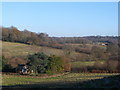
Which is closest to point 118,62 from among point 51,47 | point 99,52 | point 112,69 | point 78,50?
point 112,69

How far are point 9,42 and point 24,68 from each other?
57.0 feet

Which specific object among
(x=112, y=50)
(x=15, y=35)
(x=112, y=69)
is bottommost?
(x=112, y=69)

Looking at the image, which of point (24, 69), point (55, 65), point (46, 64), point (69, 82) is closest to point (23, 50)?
point (24, 69)

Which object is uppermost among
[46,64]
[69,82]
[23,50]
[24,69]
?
[23,50]

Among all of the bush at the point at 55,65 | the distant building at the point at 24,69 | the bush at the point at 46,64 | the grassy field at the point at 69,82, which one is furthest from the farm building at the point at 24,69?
the grassy field at the point at 69,82

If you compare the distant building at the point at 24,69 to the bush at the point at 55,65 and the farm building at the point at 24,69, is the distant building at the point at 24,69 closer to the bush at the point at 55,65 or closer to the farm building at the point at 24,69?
the farm building at the point at 24,69

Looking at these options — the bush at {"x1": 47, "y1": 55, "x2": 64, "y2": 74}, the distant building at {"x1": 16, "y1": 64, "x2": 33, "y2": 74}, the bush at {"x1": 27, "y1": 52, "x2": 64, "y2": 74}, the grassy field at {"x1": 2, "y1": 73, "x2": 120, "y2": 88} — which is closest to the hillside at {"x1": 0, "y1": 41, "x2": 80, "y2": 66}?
the bush at {"x1": 47, "y1": 55, "x2": 64, "y2": 74}

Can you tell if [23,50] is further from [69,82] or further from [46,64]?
[69,82]

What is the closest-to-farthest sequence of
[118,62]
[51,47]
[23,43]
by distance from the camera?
1. [118,62]
2. [51,47]
3. [23,43]

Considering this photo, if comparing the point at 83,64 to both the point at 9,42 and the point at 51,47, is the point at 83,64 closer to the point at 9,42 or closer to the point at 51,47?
the point at 51,47

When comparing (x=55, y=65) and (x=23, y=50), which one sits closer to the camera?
(x=55, y=65)

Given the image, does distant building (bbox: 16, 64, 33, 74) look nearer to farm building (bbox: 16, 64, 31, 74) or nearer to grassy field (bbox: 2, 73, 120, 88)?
farm building (bbox: 16, 64, 31, 74)

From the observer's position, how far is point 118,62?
23.5 m

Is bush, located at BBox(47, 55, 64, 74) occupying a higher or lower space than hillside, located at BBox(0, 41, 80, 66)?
lower
